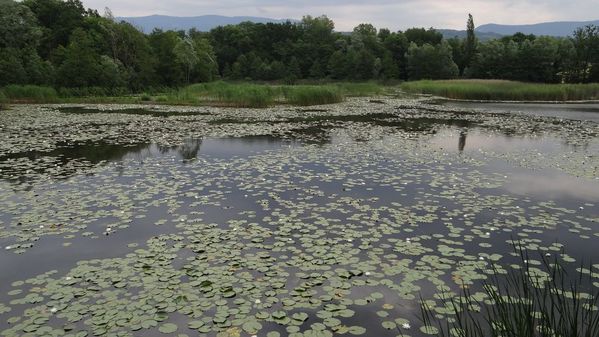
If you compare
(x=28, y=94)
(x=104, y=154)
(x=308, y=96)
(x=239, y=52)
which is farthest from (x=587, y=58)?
(x=104, y=154)

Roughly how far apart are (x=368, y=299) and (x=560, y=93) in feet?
145

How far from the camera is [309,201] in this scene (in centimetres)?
912

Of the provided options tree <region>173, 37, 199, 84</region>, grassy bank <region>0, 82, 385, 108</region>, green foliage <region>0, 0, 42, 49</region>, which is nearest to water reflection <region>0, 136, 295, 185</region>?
grassy bank <region>0, 82, 385, 108</region>

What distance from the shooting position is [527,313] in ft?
9.26

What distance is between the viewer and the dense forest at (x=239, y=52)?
43.7 meters

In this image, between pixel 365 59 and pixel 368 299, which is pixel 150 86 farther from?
pixel 368 299

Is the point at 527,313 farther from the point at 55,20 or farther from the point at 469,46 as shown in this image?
the point at 469,46

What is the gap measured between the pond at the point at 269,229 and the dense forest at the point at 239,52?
31605 millimetres

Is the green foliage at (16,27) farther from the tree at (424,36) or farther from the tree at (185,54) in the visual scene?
the tree at (424,36)

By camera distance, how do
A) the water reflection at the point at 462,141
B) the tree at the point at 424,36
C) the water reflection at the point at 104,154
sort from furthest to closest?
the tree at the point at 424,36 → the water reflection at the point at 462,141 → the water reflection at the point at 104,154

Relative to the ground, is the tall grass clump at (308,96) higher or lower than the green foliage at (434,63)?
lower

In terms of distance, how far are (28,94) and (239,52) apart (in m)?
67.7

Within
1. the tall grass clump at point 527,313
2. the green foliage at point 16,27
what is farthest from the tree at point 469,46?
the tall grass clump at point 527,313

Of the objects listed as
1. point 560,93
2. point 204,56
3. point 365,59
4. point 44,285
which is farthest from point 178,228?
point 365,59
